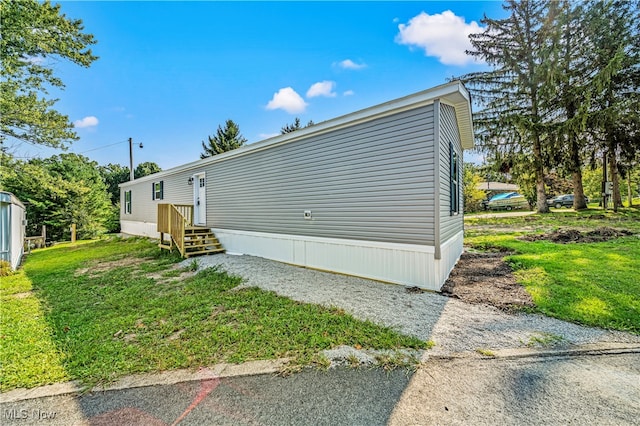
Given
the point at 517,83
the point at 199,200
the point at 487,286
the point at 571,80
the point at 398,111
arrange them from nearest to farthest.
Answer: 1. the point at 487,286
2. the point at 398,111
3. the point at 199,200
4. the point at 571,80
5. the point at 517,83

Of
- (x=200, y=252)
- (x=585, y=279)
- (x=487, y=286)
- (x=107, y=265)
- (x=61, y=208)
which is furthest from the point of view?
(x=61, y=208)

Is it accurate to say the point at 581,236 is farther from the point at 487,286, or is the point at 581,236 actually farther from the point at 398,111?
the point at 398,111

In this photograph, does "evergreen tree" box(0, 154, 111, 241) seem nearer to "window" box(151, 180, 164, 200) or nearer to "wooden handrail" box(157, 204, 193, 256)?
"window" box(151, 180, 164, 200)

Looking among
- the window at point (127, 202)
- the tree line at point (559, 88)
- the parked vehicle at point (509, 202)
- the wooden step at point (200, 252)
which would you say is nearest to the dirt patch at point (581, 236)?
the tree line at point (559, 88)

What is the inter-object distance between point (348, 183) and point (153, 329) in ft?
13.4

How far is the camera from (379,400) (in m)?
2.12

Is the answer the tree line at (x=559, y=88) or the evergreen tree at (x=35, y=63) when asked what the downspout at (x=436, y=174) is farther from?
the tree line at (x=559, y=88)

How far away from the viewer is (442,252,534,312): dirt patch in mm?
4191

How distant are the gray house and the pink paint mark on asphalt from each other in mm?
3629

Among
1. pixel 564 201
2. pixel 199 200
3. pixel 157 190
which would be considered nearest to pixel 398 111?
pixel 199 200

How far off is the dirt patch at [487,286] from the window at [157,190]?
12.4 meters

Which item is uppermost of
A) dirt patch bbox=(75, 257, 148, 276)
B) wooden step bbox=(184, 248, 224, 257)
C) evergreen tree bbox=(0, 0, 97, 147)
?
evergreen tree bbox=(0, 0, 97, 147)

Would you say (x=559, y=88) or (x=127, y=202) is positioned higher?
(x=559, y=88)

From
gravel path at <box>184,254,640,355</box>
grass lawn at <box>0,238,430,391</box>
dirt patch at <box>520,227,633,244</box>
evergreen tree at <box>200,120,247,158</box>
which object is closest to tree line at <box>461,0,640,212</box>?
dirt patch at <box>520,227,633,244</box>
